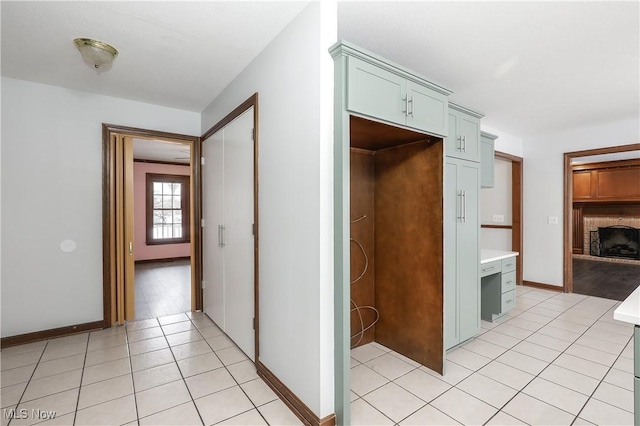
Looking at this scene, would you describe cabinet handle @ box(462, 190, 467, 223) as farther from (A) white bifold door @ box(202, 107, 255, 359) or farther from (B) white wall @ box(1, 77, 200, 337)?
(B) white wall @ box(1, 77, 200, 337)

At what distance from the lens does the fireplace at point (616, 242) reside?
304 inches

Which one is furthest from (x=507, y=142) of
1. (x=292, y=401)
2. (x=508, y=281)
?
(x=292, y=401)

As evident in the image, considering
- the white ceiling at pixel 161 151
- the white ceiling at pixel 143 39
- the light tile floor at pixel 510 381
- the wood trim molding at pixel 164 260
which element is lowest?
the light tile floor at pixel 510 381

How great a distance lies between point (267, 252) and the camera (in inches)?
90.7

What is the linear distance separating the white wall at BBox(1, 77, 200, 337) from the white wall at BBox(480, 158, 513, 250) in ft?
19.1

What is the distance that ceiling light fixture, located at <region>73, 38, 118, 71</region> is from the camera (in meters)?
2.22

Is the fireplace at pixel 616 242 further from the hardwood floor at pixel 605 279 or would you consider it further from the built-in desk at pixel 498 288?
the built-in desk at pixel 498 288

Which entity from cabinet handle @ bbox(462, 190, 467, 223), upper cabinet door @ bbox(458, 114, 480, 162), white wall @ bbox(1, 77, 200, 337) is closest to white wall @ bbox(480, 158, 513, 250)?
upper cabinet door @ bbox(458, 114, 480, 162)

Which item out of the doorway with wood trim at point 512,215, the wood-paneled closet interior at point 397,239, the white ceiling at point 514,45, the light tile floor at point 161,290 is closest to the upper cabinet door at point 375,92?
the wood-paneled closet interior at point 397,239

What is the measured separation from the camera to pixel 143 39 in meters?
2.24

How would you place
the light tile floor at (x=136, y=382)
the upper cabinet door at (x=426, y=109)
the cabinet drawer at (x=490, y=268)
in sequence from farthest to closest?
1. the cabinet drawer at (x=490, y=268)
2. the upper cabinet door at (x=426, y=109)
3. the light tile floor at (x=136, y=382)

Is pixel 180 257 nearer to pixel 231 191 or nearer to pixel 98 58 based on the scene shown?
pixel 231 191

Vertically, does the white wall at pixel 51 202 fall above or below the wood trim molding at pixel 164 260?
above

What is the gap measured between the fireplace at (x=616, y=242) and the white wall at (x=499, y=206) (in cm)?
512
